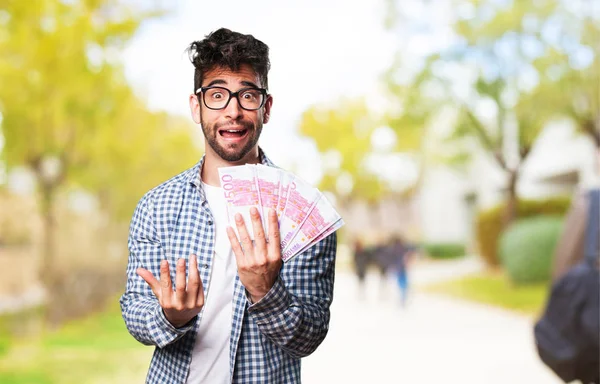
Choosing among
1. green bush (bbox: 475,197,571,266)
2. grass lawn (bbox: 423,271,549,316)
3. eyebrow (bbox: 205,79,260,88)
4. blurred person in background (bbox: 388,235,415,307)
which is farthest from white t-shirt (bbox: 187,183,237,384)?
green bush (bbox: 475,197,571,266)

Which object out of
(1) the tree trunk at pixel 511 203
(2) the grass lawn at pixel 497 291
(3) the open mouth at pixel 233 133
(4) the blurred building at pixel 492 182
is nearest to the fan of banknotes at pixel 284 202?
(3) the open mouth at pixel 233 133

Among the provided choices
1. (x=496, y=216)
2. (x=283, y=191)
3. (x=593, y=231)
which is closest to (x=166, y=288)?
(x=283, y=191)

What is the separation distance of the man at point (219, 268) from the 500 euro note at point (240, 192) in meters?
0.07

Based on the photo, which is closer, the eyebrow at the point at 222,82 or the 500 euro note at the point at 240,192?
the 500 euro note at the point at 240,192

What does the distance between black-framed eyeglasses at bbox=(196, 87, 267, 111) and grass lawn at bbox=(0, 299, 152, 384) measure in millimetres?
5354

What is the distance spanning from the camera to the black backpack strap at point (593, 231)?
8.74 feet

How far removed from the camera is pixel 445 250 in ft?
72.5

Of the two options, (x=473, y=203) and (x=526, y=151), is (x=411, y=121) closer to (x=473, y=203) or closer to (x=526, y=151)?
(x=526, y=151)

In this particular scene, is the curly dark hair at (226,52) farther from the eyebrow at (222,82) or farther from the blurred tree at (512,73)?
the blurred tree at (512,73)

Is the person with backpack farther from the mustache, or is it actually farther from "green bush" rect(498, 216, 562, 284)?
"green bush" rect(498, 216, 562, 284)

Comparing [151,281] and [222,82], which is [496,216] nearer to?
[222,82]

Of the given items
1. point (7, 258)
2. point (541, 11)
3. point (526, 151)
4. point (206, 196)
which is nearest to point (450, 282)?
point (526, 151)

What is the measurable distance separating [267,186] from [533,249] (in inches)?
384

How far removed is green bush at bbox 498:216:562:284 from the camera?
34.0 feet
